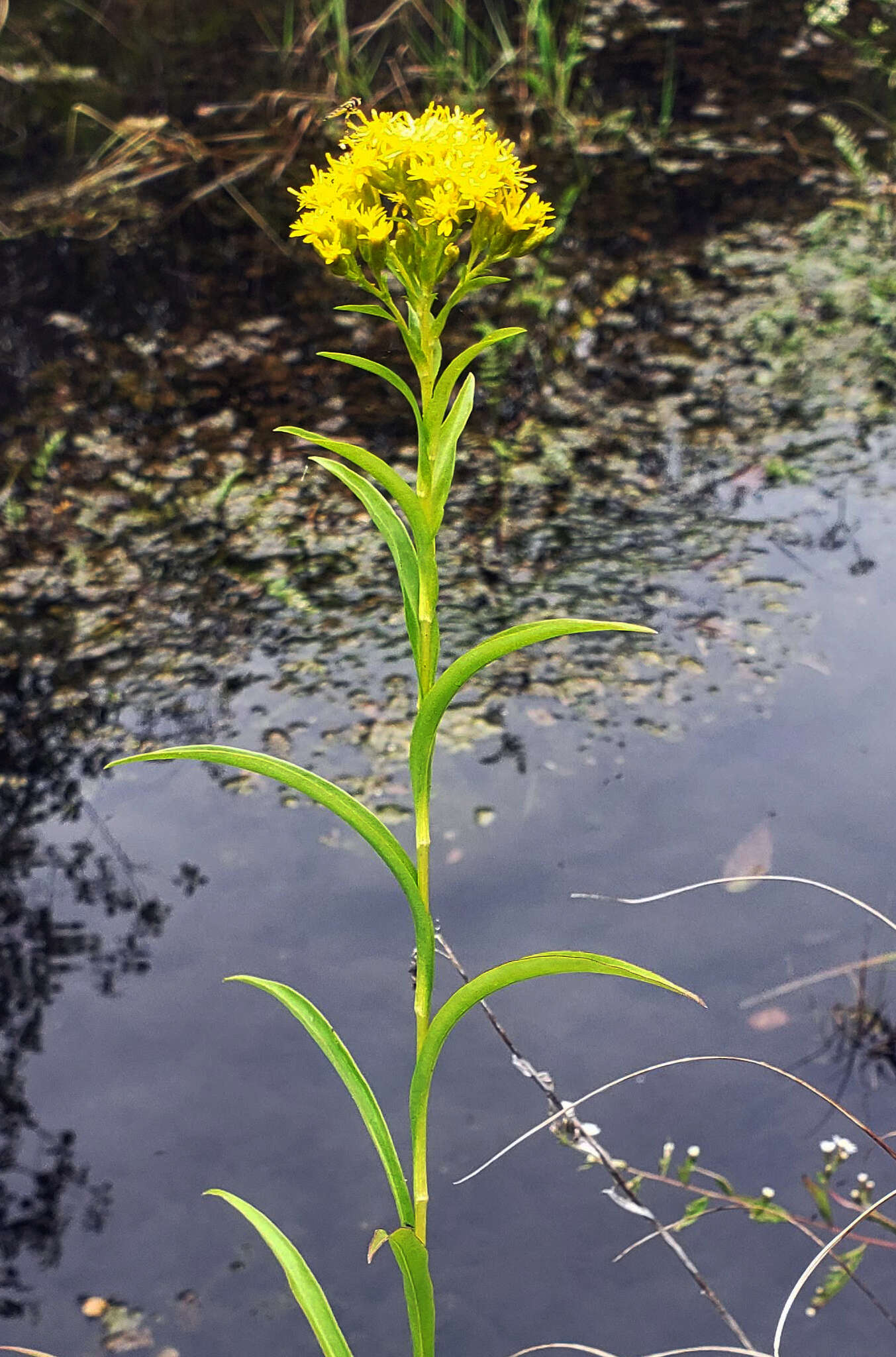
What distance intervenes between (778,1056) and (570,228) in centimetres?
236

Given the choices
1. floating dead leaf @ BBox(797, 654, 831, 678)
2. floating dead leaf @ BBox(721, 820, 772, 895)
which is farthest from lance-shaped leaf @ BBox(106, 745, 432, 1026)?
floating dead leaf @ BBox(797, 654, 831, 678)

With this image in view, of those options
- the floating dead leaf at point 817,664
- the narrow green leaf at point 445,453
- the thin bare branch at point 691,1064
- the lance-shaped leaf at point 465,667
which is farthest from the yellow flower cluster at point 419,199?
the floating dead leaf at point 817,664

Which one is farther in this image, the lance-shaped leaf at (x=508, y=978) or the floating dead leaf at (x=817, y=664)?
the floating dead leaf at (x=817, y=664)

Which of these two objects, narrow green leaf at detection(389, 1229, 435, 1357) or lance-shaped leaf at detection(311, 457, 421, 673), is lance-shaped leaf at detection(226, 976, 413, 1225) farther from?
lance-shaped leaf at detection(311, 457, 421, 673)

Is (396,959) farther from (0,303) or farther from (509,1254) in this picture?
(0,303)

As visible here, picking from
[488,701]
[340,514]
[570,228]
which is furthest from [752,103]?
[488,701]

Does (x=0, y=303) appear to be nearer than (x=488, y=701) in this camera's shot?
No

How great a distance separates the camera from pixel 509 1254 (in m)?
1.32

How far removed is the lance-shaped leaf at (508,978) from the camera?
2.88 feet

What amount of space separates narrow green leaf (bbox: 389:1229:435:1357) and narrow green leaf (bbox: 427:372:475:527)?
0.54 metres

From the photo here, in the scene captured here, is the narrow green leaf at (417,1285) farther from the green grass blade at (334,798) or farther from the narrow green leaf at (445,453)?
the narrow green leaf at (445,453)

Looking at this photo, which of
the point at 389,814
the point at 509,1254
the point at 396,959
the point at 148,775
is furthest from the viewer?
the point at 148,775

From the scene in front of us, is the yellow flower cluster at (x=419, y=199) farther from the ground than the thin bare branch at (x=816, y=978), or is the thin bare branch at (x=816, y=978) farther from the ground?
the yellow flower cluster at (x=419, y=199)

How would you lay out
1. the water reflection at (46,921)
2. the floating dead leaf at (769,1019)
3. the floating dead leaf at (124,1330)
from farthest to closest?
the floating dead leaf at (769,1019), the water reflection at (46,921), the floating dead leaf at (124,1330)
